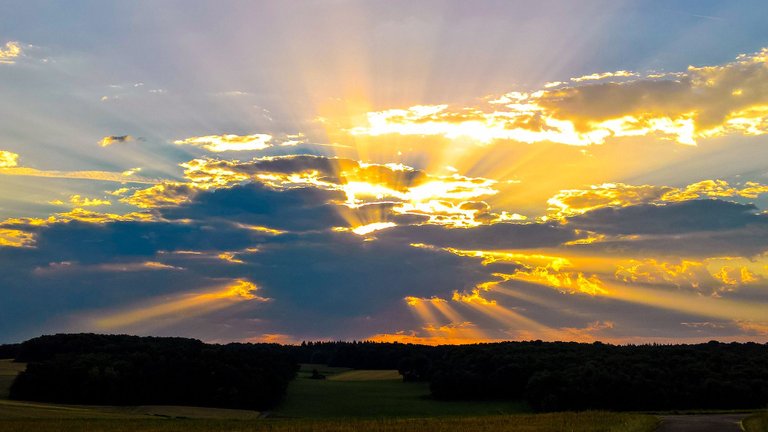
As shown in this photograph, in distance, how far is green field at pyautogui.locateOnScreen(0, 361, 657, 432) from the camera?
62562 millimetres

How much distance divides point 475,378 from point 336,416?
37.2 meters

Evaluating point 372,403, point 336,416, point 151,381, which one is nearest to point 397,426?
point 336,416

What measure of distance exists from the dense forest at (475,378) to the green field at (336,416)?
241 inches

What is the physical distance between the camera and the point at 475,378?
465ft

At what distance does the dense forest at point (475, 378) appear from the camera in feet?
349

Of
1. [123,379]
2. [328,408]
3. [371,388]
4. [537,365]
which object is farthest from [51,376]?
[537,365]

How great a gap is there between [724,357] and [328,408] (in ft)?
232

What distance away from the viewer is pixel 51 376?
122 meters

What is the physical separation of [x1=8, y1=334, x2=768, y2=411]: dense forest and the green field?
241 inches

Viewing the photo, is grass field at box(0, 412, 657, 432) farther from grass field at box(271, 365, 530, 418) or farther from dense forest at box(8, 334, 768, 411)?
grass field at box(271, 365, 530, 418)

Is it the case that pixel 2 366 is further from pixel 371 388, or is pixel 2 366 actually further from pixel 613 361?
pixel 613 361

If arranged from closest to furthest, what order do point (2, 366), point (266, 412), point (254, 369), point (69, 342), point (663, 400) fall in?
point (663, 400)
point (266, 412)
point (254, 369)
point (2, 366)
point (69, 342)

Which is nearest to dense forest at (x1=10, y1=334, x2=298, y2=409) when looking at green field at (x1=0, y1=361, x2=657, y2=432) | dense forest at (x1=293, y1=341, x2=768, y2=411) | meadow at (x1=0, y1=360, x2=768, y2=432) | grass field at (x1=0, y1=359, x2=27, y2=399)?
grass field at (x1=0, y1=359, x2=27, y2=399)

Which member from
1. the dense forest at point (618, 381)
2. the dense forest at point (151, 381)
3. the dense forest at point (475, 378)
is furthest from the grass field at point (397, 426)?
the dense forest at point (151, 381)
